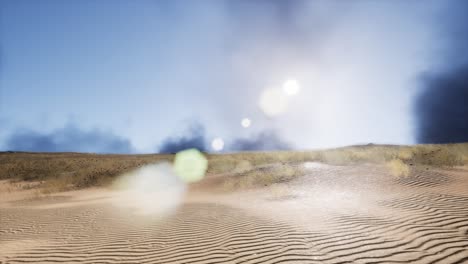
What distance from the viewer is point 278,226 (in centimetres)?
729

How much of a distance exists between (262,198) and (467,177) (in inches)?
271

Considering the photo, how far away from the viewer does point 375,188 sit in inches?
424

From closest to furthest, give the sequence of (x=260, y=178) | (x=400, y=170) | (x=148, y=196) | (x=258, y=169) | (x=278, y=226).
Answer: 1. (x=278, y=226)
2. (x=400, y=170)
3. (x=148, y=196)
4. (x=260, y=178)
5. (x=258, y=169)

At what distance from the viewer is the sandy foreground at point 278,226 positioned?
18.4 ft

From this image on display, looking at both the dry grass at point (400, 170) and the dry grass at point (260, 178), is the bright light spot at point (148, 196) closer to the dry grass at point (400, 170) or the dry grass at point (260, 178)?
the dry grass at point (260, 178)

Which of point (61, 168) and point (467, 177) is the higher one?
point (61, 168)

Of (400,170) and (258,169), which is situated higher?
(258,169)

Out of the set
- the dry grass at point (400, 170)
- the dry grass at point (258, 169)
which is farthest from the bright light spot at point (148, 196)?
the dry grass at point (400, 170)

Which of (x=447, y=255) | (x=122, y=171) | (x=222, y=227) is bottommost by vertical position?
(x=447, y=255)

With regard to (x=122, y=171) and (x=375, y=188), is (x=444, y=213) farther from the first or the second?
(x=122, y=171)

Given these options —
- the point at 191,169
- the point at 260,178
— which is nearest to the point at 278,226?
the point at 260,178

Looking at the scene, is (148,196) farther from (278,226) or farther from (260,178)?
(278,226)

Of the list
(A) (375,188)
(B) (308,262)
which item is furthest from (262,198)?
(B) (308,262)

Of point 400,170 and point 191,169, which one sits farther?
point 191,169
